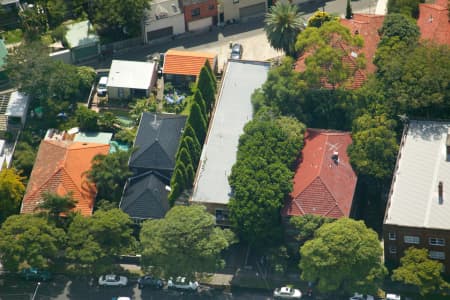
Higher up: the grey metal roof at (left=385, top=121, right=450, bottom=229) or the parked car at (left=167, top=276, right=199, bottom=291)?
the grey metal roof at (left=385, top=121, right=450, bottom=229)

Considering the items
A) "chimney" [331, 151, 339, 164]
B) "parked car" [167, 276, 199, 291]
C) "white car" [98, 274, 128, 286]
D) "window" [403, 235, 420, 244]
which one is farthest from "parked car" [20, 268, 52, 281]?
"window" [403, 235, 420, 244]

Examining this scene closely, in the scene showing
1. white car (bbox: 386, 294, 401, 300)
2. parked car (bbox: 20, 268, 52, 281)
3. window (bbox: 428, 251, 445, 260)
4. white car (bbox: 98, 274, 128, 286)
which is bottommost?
white car (bbox: 386, 294, 401, 300)

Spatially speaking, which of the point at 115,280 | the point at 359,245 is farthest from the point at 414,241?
the point at 115,280

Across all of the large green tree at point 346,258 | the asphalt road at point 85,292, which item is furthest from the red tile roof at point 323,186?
the asphalt road at point 85,292

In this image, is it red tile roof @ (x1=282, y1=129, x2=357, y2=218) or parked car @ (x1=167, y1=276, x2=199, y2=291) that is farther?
parked car @ (x1=167, y1=276, x2=199, y2=291)

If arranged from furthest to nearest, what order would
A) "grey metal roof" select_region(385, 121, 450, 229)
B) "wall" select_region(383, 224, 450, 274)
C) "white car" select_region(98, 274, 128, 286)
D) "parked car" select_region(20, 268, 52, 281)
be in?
"parked car" select_region(20, 268, 52, 281) < "white car" select_region(98, 274, 128, 286) < "grey metal roof" select_region(385, 121, 450, 229) < "wall" select_region(383, 224, 450, 274)

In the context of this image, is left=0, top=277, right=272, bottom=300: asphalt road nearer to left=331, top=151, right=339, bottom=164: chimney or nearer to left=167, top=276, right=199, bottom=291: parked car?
left=167, top=276, right=199, bottom=291: parked car

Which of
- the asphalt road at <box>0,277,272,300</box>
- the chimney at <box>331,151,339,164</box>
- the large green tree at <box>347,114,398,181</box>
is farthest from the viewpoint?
the chimney at <box>331,151,339,164</box>
